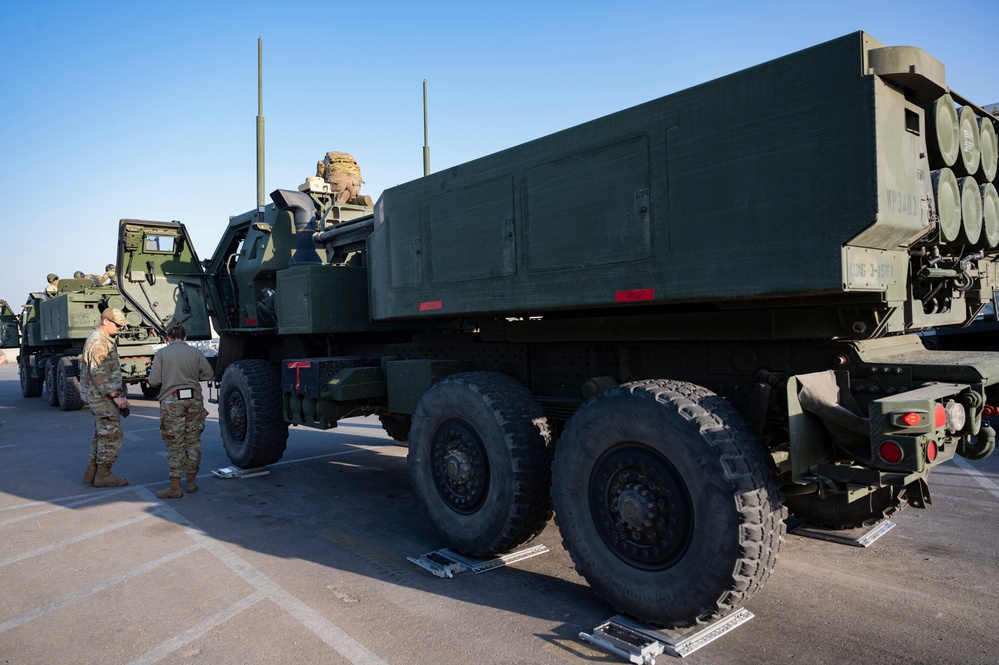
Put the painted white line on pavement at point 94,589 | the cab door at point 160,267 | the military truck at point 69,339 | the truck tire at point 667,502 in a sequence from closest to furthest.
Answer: the truck tire at point 667,502
the painted white line on pavement at point 94,589
the cab door at point 160,267
the military truck at point 69,339

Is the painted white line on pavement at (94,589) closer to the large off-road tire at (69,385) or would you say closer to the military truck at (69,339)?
the military truck at (69,339)

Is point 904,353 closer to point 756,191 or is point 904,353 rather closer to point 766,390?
point 766,390

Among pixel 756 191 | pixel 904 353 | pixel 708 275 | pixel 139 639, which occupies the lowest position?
pixel 139 639

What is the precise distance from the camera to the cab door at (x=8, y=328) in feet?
70.2

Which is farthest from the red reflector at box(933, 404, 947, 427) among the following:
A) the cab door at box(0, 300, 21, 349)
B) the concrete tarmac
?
the cab door at box(0, 300, 21, 349)

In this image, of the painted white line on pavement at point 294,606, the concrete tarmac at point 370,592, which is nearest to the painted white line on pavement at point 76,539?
the concrete tarmac at point 370,592

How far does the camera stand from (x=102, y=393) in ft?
24.0

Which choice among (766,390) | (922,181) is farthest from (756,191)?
(766,390)

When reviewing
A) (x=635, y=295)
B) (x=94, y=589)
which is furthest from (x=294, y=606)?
(x=635, y=295)

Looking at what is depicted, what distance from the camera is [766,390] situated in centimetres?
364

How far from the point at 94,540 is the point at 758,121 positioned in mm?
5438

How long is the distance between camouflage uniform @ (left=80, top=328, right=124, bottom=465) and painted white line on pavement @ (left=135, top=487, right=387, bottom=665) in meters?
2.40

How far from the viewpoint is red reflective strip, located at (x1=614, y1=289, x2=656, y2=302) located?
11.7 feet

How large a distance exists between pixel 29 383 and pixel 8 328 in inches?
171
